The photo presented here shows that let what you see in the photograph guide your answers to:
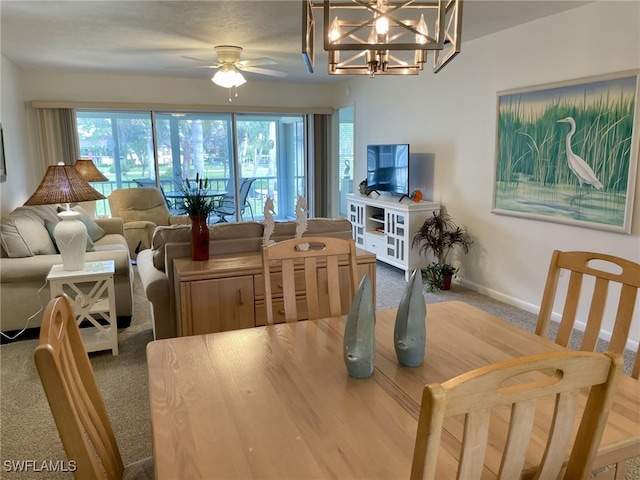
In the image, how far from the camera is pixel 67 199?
10.2 feet

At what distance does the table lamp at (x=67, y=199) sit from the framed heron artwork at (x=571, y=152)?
11.1 ft

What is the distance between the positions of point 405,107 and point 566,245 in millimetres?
2632

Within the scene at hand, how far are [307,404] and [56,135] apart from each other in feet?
20.6

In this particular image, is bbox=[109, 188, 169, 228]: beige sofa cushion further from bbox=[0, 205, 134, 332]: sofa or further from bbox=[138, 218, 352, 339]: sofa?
bbox=[138, 218, 352, 339]: sofa

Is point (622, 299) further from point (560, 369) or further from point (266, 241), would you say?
point (266, 241)

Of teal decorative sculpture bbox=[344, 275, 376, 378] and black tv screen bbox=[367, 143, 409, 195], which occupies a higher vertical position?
black tv screen bbox=[367, 143, 409, 195]

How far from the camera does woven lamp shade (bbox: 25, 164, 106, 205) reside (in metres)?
3.08

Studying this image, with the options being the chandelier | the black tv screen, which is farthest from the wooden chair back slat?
the black tv screen

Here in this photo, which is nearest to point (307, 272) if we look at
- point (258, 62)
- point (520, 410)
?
point (520, 410)

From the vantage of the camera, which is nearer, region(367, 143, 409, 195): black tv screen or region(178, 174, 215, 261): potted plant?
region(178, 174, 215, 261): potted plant

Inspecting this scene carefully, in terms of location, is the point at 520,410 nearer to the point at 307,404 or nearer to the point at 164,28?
the point at 307,404

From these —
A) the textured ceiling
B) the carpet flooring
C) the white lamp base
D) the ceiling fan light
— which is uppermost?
the textured ceiling

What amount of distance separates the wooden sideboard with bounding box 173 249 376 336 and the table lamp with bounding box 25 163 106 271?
780 millimetres

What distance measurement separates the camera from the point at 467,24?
3859 mm
